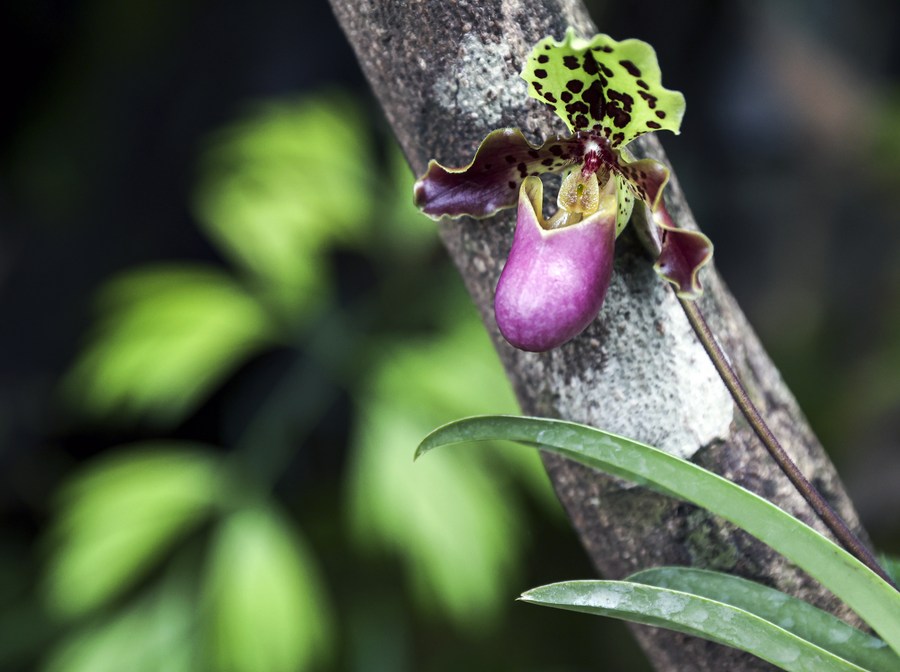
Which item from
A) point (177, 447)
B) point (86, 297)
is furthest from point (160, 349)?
point (86, 297)

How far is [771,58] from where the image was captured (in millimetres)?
2477

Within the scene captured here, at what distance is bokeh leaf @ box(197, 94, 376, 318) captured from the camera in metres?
1.58

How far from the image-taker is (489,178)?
1.82 feet

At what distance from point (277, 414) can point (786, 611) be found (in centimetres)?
131

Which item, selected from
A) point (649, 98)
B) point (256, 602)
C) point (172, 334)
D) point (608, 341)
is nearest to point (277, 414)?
point (172, 334)

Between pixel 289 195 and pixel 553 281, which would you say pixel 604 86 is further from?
pixel 289 195

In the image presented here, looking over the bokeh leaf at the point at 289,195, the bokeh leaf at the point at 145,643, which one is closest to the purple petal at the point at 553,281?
the bokeh leaf at the point at 289,195

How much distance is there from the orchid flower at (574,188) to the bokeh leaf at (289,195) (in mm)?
1069

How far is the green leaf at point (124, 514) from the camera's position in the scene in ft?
4.87

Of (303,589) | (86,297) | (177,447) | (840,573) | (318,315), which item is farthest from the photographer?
(86,297)

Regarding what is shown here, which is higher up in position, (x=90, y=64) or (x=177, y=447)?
(x=90, y=64)

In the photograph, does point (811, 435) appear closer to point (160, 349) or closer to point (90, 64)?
point (160, 349)

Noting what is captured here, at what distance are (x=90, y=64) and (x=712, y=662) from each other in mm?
2396

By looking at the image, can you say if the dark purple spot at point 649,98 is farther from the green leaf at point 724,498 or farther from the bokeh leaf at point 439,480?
the bokeh leaf at point 439,480
